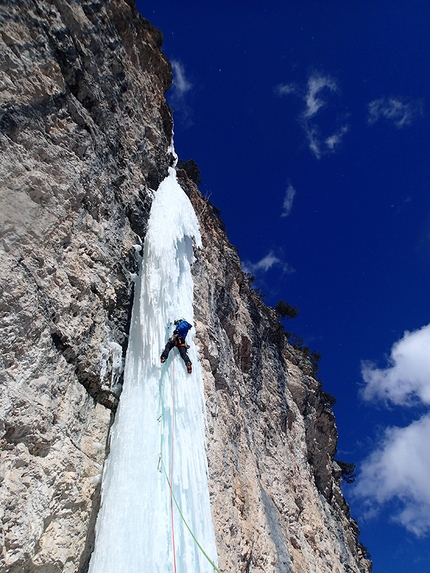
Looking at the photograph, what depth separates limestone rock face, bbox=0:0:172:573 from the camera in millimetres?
3812

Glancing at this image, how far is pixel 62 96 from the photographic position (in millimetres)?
5668

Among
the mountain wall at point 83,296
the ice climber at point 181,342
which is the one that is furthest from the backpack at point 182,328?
the mountain wall at point 83,296

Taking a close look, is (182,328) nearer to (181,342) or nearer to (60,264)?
(181,342)

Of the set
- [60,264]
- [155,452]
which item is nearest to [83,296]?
[60,264]

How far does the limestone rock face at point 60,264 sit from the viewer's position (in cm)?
381

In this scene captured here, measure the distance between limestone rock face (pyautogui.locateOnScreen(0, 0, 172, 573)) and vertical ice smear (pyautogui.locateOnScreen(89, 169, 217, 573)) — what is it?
207 millimetres

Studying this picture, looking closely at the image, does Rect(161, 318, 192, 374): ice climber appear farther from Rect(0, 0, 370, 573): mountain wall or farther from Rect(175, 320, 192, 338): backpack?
Rect(0, 0, 370, 573): mountain wall

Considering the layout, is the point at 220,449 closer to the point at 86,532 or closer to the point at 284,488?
the point at 86,532

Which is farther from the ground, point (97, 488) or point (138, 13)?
point (138, 13)

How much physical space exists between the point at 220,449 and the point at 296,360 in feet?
31.1

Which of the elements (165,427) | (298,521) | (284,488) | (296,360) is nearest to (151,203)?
(165,427)

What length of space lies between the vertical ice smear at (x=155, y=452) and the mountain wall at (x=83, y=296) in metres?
0.19

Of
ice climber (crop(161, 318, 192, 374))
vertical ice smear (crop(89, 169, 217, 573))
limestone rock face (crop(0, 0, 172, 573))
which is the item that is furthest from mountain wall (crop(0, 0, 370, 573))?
ice climber (crop(161, 318, 192, 374))

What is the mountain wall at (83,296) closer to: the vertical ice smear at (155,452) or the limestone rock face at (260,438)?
the limestone rock face at (260,438)
